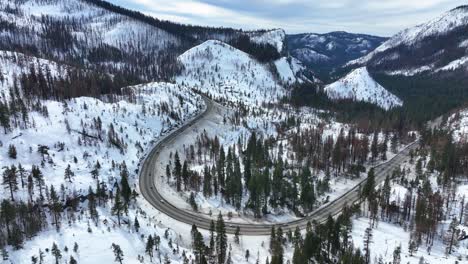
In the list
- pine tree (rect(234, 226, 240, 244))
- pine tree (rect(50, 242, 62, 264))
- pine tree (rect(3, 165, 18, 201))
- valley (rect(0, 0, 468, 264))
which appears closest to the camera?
pine tree (rect(50, 242, 62, 264))

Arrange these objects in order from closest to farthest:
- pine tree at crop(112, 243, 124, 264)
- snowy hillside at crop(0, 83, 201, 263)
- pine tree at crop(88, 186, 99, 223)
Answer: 1. pine tree at crop(112, 243, 124, 264)
2. snowy hillside at crop(0, 83, 201, 263)
3. pine tree at crop(88, 186, 99, 223)

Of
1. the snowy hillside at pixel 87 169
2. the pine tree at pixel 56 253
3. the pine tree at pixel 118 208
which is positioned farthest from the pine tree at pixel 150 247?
the pine tree at pixel 56 253

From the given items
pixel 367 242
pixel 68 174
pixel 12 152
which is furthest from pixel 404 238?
pixel 12 152

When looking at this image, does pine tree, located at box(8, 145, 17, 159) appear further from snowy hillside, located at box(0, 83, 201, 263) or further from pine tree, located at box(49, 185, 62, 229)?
pine tree, located at box(49, 185, 62, 229)

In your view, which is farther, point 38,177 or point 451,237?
point 38,177

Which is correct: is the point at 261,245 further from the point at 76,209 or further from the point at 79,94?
the point at 79,94

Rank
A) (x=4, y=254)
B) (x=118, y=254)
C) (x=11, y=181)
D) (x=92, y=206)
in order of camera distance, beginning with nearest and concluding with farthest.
A: (x=4, y=254) < (x=118, y=254) < (x=11, y=181) < (x=92, y=206)

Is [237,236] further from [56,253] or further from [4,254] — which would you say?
[4,254]

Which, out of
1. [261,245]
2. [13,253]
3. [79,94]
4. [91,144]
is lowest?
A: [261,245]

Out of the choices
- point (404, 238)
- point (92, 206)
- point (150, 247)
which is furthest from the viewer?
point (404, 238)

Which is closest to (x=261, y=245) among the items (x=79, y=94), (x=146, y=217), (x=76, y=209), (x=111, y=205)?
(x=146, y=217)

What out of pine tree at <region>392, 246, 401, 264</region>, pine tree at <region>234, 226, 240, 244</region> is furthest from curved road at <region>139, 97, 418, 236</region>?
pine tree at <region>392, 246, 401, 264</region>
